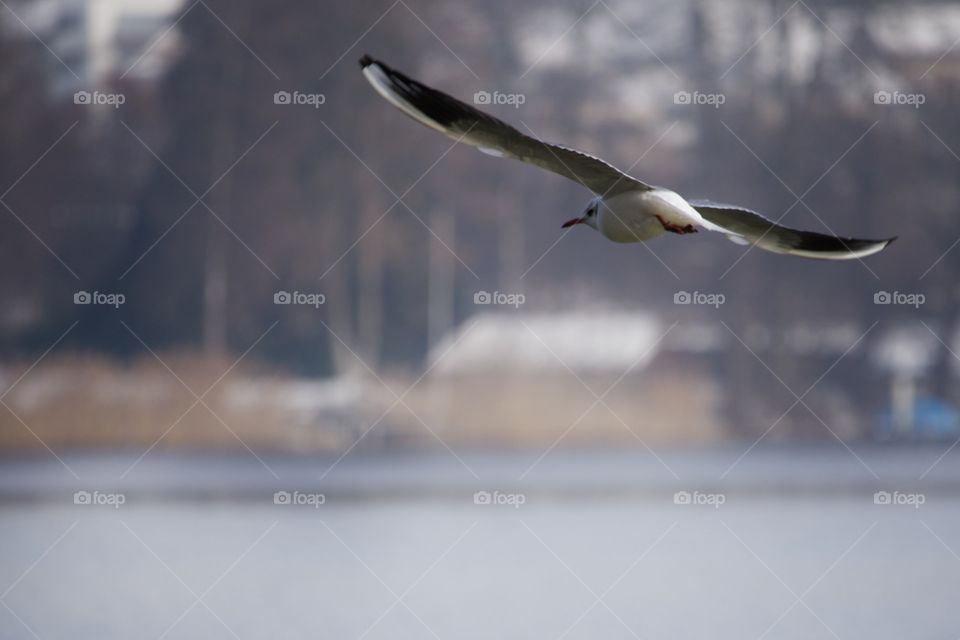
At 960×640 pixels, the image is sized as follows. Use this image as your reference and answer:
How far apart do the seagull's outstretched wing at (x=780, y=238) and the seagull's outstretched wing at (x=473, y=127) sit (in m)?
0.60

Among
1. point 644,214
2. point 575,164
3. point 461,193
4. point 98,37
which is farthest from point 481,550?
point 98,37

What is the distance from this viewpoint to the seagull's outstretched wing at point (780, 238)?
5934 mm

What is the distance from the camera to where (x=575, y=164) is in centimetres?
539

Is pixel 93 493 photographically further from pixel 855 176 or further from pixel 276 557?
pixel 855 176

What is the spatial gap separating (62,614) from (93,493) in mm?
8326

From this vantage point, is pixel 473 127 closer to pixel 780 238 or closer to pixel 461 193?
pixel 780 238

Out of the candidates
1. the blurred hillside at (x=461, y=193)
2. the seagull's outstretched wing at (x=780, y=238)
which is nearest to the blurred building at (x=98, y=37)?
the blurred hillside at (x=461, y=193)

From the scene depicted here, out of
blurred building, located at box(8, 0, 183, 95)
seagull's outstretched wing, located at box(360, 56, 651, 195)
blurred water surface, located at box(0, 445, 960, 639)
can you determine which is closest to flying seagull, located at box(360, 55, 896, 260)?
seagull's outstretched wing, located at box(360, 56, 651, 195)

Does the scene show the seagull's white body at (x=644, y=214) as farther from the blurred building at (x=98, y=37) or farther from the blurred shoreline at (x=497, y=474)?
the blurred building at (x=98, y=37)

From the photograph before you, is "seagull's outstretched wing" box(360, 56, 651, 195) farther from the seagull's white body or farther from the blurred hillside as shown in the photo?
the blurred hillside

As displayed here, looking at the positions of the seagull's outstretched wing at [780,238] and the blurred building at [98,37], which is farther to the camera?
the blurred building at [98,37]

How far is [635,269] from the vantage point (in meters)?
27.2

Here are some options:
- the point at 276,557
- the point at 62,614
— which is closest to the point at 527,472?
the point at 276,557

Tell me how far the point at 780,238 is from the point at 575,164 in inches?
39.9
